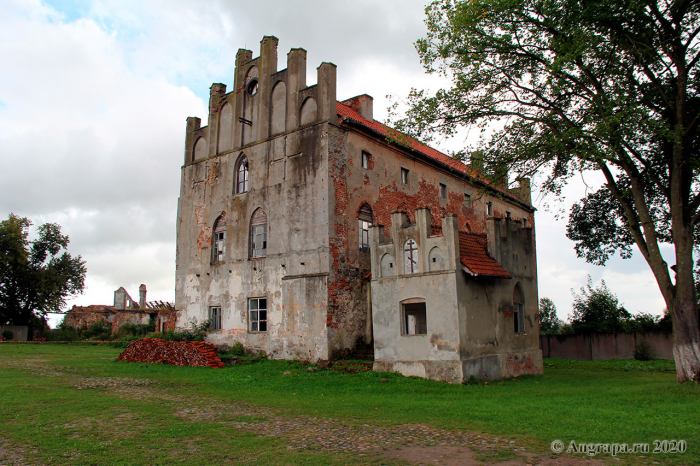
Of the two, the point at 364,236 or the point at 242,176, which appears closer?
the point at 364,236

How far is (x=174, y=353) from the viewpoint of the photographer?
18.6 m

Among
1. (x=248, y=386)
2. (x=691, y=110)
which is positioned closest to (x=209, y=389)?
(x=248, y=386)

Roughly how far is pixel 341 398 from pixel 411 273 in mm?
5163

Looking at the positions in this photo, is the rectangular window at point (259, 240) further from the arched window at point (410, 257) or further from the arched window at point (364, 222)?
the arched window at point (410, 257)

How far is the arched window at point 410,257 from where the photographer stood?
608 inches

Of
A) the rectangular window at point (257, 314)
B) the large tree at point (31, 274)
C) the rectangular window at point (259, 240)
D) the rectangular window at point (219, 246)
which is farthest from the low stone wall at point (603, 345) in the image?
the large tree at point (31, 274)

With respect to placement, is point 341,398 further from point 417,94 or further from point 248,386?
point 417,94

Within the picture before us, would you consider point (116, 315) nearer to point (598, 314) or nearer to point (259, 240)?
point (259, 240)

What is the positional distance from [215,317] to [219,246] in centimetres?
321

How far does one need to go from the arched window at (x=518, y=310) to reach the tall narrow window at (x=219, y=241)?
12560 mm

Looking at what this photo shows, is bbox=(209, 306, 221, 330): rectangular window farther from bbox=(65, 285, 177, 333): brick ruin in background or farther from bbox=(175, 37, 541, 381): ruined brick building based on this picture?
bbox=(65, 285, 177, 333): brick ruin in background

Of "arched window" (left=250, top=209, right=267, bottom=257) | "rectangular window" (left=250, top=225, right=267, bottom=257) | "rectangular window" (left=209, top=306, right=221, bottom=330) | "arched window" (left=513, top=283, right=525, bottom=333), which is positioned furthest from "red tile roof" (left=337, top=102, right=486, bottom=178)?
"rectangular window" (left=209, top=306, right=221, bottom=330)

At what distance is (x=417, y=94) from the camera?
16.0 meters

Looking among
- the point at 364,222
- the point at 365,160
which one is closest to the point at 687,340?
the point at 364,222
